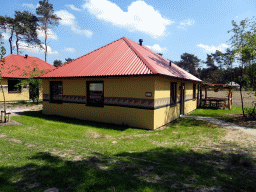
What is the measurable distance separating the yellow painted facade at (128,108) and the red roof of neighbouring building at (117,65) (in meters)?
0.46

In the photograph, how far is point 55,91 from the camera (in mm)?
13078

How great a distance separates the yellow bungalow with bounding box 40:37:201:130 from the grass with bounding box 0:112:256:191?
1.91 m

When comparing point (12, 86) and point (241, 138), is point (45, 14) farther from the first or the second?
point (241, 138)

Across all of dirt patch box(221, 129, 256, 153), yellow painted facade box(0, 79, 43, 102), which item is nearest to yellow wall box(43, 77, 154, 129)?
dirt patch box(221, 129, 256, 153)

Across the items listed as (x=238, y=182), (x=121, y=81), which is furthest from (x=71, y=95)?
(x=238, y=182)

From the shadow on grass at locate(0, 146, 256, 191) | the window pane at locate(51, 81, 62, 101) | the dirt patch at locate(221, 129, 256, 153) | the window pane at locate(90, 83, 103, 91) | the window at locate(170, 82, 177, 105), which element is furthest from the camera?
the window pane at locate(51, 81, 62, 101)

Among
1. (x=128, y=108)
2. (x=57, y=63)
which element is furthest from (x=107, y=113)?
(x=57, y=63)

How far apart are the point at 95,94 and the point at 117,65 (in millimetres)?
2509

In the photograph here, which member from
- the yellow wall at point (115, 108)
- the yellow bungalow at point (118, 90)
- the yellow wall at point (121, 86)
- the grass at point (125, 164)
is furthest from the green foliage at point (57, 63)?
the grass at point (125, 164)

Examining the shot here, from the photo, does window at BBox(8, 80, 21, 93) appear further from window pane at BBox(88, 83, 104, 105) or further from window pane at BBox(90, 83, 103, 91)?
window pane at BBox(90, 83, 103, 91)

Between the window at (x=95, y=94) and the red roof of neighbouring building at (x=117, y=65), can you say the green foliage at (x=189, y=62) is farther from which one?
the window at (x=95, y=94)

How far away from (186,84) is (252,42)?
216 inches

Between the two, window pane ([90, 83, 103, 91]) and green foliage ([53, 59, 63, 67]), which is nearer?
window pane ([90, 83, 103, 91])

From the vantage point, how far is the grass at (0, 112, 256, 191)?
3369mm
